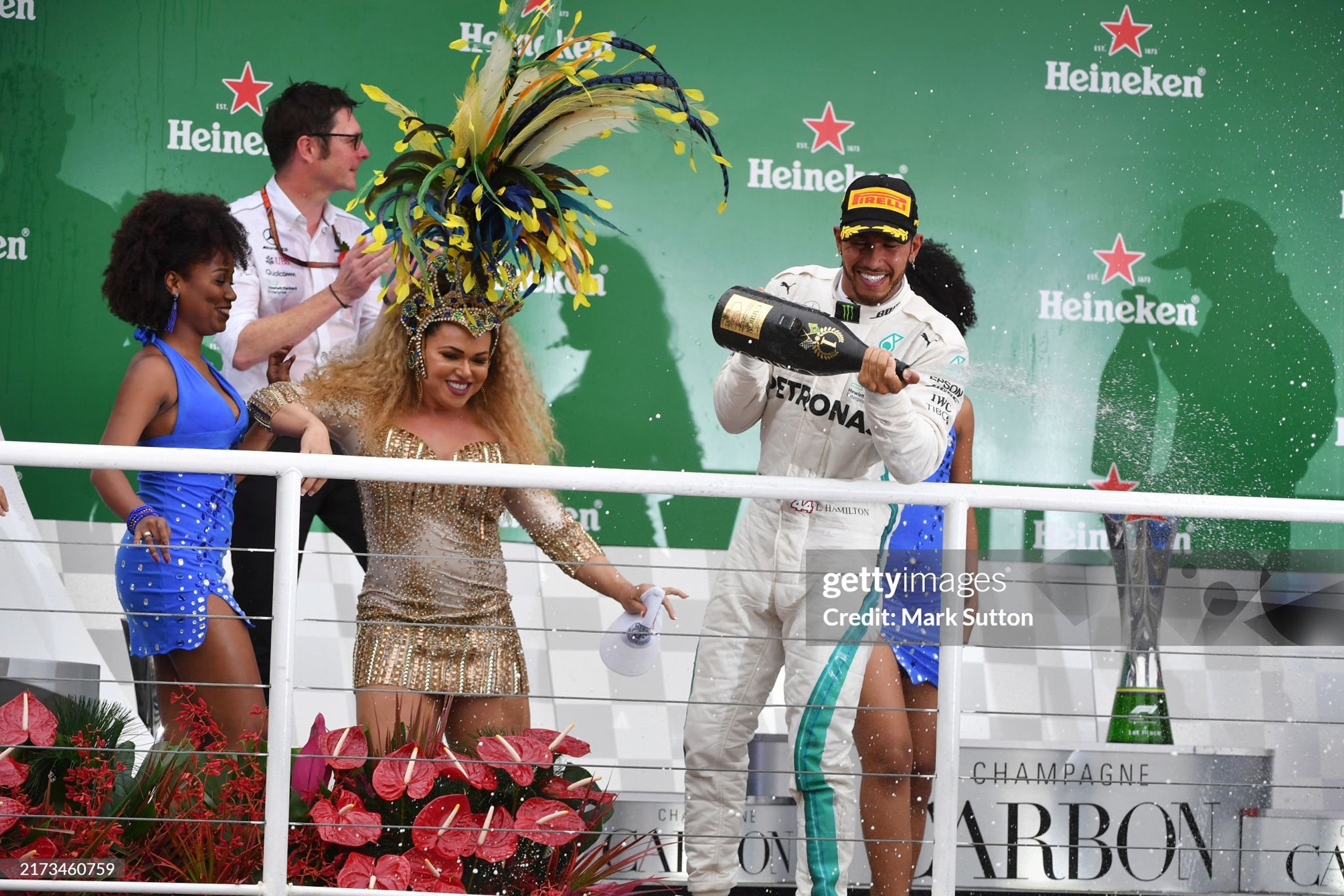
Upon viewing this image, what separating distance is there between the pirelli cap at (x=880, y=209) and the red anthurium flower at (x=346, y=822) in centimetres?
146

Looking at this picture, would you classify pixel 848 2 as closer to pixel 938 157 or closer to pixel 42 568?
pixel 938 157

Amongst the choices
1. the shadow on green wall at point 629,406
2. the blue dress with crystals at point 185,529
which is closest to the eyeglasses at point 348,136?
the shadow on green wall at point 629,406

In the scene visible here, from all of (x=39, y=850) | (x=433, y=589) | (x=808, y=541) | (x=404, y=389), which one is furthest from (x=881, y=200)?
(x=39, y=850)

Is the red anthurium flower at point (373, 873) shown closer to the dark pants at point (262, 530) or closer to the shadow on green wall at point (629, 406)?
the dark pants at point (262, 530)

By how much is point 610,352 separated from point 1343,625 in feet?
7.78

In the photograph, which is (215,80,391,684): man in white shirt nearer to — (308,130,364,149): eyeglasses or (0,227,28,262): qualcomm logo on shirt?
(308,130,364,149): eyeglasses

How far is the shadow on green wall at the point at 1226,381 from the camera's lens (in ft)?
15.9

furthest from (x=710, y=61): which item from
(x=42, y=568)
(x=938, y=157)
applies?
(x=42, y=568)

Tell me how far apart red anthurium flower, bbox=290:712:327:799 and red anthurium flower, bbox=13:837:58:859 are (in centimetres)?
40

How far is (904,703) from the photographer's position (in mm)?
3352

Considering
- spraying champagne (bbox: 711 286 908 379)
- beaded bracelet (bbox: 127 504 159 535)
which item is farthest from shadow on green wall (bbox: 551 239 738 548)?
spraying champagne (bbox: 711 286 908 379)

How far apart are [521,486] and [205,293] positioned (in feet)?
4.72

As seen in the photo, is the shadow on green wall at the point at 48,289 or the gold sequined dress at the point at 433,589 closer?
the gold sequined dress at the point at 433,589

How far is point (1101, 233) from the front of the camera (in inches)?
191
